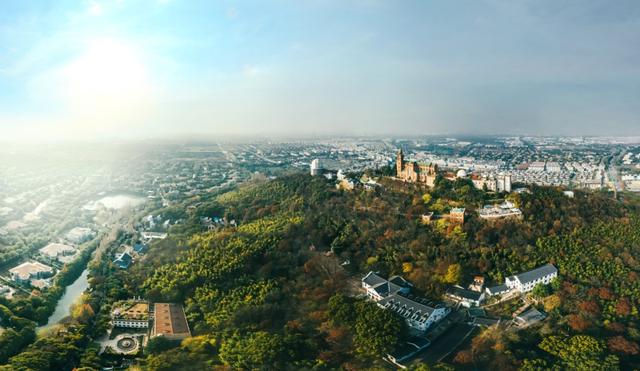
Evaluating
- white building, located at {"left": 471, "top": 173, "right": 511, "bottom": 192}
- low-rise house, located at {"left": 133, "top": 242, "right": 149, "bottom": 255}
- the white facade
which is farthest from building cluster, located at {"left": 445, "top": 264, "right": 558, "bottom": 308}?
low-rise house, located at {"left": 133, "top": 242, "right": 149, "bottom": 255}

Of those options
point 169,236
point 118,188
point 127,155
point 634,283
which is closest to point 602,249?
point 634,283

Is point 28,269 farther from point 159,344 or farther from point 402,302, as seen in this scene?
point 402,302

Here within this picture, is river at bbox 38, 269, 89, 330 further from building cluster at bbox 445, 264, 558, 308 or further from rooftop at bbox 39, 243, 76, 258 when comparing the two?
building cluster at bbox 445, 264, 558, 308

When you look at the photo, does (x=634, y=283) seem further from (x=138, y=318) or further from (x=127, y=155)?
(x=127, y=155)

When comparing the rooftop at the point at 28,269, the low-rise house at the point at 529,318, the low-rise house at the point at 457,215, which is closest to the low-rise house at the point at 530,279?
the low-rise house at the point at 529,318

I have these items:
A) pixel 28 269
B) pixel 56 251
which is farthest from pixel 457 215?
pixel 56 251
